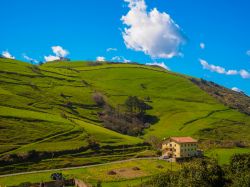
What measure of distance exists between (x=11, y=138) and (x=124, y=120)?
69.6 m

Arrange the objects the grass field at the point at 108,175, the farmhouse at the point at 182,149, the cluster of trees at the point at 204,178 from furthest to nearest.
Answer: the farmhouse at the point at 182,149 → the grass field at the point at 108,175 → the cluster of trees at the point at 204,178

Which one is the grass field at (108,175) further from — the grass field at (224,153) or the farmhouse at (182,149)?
the grass field at (224,153)

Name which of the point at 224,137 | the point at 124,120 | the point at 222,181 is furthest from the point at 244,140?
the point at 222,181

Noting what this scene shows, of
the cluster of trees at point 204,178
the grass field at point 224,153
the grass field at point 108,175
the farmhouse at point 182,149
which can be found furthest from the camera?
the farmhouse at point 182,149

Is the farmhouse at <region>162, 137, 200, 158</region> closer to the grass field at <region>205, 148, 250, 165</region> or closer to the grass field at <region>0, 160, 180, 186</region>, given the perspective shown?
the grass field at <region>205, 148, 250, 165</region>

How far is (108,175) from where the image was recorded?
117m

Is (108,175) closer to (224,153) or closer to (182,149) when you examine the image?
(182,149)

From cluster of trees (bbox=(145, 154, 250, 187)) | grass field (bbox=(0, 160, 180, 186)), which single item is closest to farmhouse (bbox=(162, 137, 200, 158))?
grass field (bbox=(0, 160, 180, 186))

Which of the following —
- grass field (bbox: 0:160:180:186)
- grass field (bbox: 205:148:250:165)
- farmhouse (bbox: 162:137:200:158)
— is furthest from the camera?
farmhouse (bbox: 162:137:200:158)

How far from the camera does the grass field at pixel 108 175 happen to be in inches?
4400

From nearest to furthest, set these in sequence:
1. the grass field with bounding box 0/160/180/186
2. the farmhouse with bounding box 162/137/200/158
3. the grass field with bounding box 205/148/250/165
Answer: the grass field with bounding box 0/160/180/186 → the grass field with bounding box 205/148/250/165 → the farmhouse with bounding box 162/137/200/158

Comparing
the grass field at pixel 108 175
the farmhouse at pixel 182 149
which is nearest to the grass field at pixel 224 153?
the farmhouse at pixel 182 149

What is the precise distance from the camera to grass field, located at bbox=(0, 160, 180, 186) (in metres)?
112

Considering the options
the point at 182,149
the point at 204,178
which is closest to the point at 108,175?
the point at 182,149
